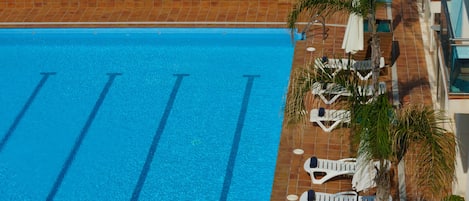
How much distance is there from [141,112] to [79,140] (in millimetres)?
1418

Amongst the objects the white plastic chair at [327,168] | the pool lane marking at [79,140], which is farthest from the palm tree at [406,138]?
the pool lane marking at [79,140]

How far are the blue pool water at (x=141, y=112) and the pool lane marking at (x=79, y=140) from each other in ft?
0.06

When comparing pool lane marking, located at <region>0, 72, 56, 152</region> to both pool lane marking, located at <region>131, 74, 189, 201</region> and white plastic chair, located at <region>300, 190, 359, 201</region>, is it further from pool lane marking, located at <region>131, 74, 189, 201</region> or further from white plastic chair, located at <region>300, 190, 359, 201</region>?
white plastic chair, located at <region>300, 190, 359, 201</region>

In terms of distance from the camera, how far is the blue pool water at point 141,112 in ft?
50.0

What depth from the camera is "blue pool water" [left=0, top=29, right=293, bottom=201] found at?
15.2 meters

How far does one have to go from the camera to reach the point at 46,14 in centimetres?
2161

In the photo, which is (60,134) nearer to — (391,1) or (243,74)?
(243,74)

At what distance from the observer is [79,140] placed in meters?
16.6

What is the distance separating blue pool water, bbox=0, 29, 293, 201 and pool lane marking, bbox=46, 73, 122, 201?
0.02m

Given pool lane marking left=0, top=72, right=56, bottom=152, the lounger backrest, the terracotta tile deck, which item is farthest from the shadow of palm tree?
pool lane marking left=0, top=72, right=56, bottom=152

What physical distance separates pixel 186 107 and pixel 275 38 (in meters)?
3.55

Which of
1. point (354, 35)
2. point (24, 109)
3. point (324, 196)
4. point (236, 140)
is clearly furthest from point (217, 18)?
point (324, 196)

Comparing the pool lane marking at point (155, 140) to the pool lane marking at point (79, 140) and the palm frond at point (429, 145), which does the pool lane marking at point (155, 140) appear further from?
the palm frond at point (429, 145)

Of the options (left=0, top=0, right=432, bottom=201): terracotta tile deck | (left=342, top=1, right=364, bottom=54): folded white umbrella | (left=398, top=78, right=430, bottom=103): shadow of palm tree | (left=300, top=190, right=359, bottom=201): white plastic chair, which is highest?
(left=0, top=0, right=432, bottom=201): terracotta tile deck
